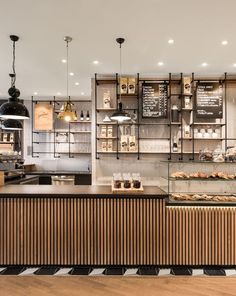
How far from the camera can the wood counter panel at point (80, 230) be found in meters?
3.05

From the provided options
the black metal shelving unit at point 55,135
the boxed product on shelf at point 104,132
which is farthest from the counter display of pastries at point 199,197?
the black metal shelving unit at point 55,135

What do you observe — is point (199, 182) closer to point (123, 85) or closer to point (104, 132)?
point (104, 132)

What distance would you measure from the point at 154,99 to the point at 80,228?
3.47 meters

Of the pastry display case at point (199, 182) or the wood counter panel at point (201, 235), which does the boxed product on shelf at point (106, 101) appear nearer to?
the pastry display case at point (199, 182)

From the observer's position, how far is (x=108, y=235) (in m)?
3.07

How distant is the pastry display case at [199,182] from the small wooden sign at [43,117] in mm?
4800

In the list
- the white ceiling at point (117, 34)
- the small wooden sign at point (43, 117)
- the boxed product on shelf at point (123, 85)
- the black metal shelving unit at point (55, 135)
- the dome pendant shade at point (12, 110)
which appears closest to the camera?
the white ceiling at point (117, 34)

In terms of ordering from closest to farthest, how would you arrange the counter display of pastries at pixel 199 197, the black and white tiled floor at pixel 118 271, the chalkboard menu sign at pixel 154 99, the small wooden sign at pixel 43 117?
1. the black and white tiled floor at pixel 118 271
2. the counter display of pastries at pixel 199 197
3. the chalkboard menu sign at pixel 154 99
4. the small wooden sign at pixel 43 117

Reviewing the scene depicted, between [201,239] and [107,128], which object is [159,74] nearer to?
[107,128]

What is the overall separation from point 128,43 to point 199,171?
2286 mm

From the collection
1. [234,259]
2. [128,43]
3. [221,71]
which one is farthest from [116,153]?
[234,259]

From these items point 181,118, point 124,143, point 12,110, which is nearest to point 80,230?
point 12,110

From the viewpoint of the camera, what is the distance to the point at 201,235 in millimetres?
3055

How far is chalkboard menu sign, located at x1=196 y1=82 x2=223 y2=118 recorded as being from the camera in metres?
5.53
